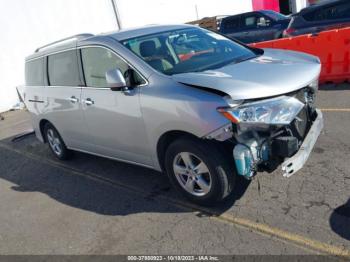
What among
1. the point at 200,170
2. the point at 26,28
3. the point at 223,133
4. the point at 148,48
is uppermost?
the point at 26,28

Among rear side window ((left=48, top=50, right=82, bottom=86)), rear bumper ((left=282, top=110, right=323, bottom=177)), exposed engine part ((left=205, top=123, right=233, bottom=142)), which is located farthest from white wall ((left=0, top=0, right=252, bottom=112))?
rear bumper ((left=282, top=110, right=323, bottom=177))

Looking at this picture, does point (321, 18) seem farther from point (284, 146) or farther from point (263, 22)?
point (284, 146)

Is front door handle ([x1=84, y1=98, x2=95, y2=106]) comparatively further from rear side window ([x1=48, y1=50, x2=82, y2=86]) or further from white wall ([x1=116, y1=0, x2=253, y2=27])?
white wall ([x1=116, y1=0, x2=253, y2=27])

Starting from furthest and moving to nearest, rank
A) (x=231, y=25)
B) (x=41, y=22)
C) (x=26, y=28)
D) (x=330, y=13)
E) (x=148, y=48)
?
(x=231, y=25) → (x=41, y=22) → (x=26, y=28) → (x=330, y=13) → (x=148, y=48)

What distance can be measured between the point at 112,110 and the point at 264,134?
5.85ft

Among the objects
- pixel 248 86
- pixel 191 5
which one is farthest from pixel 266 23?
pixel 248 86

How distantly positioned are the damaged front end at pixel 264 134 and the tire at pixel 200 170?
0.20 metres

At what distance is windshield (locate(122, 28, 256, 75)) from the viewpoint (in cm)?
410

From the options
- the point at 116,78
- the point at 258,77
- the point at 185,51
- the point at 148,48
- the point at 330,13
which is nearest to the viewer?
the point at 258,77

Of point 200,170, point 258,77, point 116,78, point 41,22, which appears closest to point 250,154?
Answer: point 200,170

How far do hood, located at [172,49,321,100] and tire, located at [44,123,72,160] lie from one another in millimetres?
3024

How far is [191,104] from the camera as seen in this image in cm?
348

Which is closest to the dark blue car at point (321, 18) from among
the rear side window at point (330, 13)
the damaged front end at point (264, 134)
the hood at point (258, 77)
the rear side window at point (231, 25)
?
the rear side window at point (330, 13)

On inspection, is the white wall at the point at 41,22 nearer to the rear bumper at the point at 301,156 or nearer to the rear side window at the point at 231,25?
the rear side window at the point at 231,25
